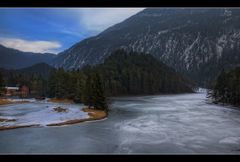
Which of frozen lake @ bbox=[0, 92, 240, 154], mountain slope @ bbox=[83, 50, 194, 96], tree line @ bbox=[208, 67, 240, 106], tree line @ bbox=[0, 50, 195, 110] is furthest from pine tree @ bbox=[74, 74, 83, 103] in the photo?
frozen lake @ bbox=[0, 92, 240, 154]

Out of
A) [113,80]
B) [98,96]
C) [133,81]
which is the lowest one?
[98,96]

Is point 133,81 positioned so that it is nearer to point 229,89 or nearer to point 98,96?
point 229,89

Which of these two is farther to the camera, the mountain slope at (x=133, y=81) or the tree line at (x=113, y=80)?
the mountain slope at (x=133, y=81)

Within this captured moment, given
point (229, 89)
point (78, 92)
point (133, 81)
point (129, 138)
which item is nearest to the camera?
point (129, 138)

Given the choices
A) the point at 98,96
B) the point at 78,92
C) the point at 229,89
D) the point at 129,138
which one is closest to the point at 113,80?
the point at 78,92

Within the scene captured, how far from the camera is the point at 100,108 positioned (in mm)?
61750

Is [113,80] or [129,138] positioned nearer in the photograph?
[129,138]

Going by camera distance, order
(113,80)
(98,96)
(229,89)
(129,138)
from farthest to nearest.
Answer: (113,80) < (229,89) < (98,96) < (129,138)

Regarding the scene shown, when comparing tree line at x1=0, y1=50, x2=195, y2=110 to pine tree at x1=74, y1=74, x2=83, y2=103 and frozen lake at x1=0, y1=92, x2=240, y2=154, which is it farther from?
frozen lake at x1=0, y1=92, x2=240, y2=154

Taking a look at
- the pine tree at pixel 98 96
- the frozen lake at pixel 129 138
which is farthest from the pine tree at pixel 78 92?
the frozen lake at pixel 129 138

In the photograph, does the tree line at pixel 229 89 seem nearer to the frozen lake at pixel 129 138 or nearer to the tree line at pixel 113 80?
the frozen lake at pixel 129 138
